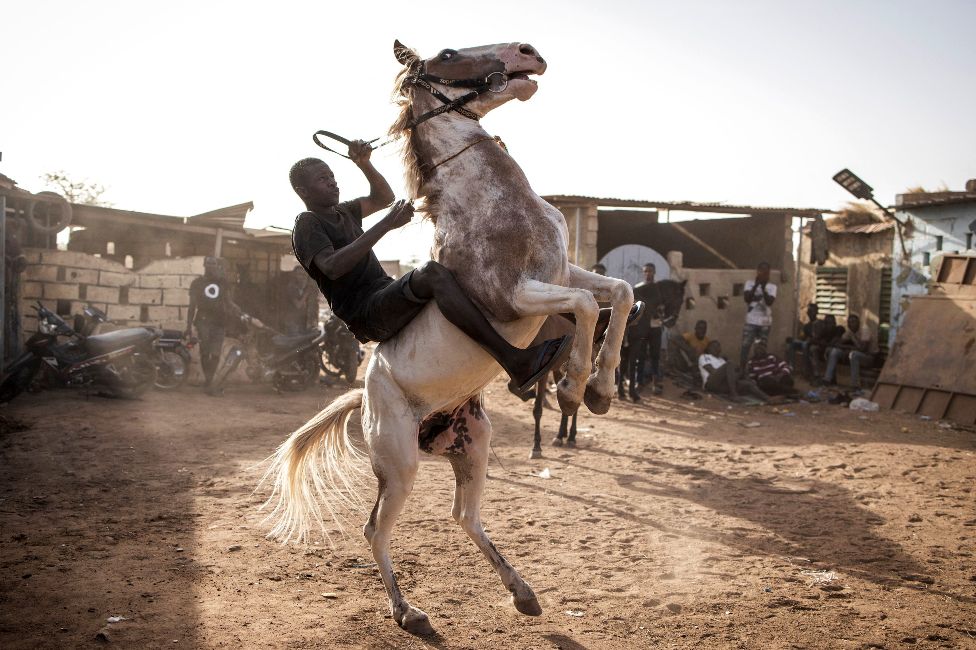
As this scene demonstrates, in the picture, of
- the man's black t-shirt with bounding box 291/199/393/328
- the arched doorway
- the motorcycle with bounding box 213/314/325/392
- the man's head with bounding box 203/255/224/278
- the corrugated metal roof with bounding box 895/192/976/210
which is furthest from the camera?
the arched doorway

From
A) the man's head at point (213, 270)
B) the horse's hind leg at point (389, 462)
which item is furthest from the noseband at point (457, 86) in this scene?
the man's head at point (213, 270)

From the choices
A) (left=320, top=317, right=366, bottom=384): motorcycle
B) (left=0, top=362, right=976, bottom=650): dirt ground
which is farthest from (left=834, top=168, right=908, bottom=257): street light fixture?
(left=320, top=317, right=366, bottom=384): motorcycle

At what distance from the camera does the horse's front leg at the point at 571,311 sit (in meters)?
3.23

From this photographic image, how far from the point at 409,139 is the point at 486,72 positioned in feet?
1.64

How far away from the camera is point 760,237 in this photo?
16906 mm

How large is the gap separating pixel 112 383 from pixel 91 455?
3.62m

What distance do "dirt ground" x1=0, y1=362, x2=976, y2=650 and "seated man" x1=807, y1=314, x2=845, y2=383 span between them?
567 cm

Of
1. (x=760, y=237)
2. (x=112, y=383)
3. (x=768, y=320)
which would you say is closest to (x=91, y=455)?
(x=112, y=383)

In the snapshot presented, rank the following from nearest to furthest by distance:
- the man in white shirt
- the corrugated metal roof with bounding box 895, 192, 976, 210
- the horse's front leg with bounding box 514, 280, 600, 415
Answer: the horse's front leg with bounding box 514, 280, 600, 415 → the corrugated metal roof with bounding box 895, 192, 976, 210 → the man in white shirt

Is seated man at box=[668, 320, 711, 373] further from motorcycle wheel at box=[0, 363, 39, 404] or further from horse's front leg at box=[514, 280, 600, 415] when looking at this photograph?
horse's front leg at box=[514, 280, 600, 415]

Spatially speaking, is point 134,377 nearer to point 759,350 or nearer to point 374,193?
point 374,193

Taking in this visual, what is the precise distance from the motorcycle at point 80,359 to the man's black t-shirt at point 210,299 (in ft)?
2.79

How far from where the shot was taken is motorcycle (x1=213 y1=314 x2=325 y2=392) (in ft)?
38.9

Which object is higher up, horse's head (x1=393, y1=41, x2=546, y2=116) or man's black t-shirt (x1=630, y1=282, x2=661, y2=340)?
horse's head (x1=393, y1=41, x2=546, y2=116)
